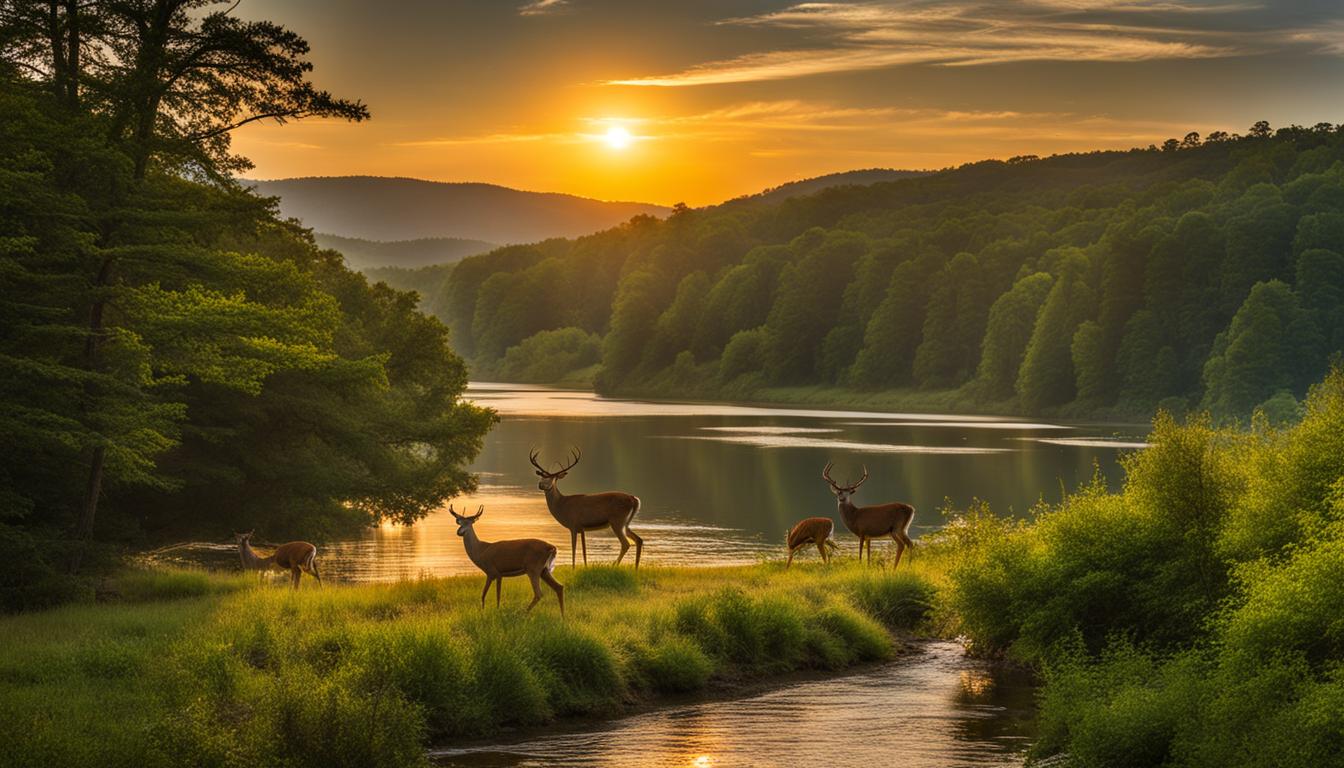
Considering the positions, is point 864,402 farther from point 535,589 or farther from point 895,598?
point 535,589

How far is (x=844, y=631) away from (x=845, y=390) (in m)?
133

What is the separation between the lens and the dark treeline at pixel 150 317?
2497 centimetres

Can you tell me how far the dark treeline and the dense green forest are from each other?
74013 mm

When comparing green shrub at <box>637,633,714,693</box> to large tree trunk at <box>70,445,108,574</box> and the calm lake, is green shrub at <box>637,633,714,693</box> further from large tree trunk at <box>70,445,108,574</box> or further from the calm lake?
the calm lake

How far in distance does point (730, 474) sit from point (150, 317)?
4154 centimetres

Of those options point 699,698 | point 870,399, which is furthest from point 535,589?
point 870,399

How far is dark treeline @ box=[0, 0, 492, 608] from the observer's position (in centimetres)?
2497

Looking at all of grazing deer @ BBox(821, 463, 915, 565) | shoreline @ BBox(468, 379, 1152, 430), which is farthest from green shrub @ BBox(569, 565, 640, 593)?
shoreline @ BBox(468, 379, 1152, 430)

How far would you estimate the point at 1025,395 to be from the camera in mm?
126812

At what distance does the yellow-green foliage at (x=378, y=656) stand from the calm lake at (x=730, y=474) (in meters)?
9.16

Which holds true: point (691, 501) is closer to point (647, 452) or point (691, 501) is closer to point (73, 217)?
point (647, 452)

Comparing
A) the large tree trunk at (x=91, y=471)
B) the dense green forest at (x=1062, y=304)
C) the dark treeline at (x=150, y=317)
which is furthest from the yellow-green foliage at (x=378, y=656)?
the dense green forest at (x=1062, y=304)

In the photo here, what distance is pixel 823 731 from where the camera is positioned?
17.8 metres

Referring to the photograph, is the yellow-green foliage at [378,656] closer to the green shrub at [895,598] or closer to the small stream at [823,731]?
the green shrub at [895,598]
